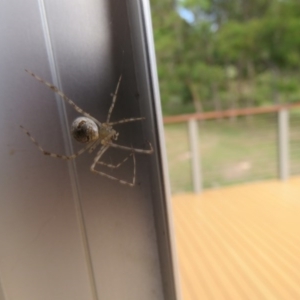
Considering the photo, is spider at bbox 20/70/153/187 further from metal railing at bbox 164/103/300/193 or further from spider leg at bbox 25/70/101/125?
metal railing at bbox 164/103/300/193

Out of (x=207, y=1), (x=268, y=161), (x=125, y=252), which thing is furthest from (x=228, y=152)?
(x=125, y=252)

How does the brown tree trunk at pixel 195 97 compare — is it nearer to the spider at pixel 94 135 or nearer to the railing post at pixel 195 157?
the railing post at pixel 195 157

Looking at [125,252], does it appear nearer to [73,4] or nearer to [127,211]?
[127,211]

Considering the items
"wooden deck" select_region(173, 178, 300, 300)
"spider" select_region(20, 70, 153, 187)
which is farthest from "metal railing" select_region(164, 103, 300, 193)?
"spider" select_region(20, 70, 153, 187)

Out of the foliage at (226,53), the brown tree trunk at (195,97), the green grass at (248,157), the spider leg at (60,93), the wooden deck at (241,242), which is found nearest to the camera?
the spider leg at (60,93)

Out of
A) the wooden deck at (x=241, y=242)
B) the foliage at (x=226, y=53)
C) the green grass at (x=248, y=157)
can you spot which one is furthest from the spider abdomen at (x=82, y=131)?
the foliage at (x=226, y=53)

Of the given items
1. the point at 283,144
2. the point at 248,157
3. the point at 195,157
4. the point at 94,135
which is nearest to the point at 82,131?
the point at 94,135
